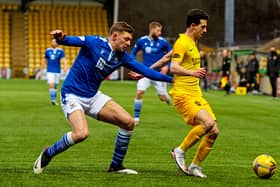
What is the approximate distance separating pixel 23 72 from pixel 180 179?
49.3 meters

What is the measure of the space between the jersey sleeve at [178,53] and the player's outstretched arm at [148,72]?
249 millimetres

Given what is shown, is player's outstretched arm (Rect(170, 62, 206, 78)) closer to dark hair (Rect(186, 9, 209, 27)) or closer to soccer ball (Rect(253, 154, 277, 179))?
dark hair (Rect(186, 9, 209, 27))

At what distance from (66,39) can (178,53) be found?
151cm

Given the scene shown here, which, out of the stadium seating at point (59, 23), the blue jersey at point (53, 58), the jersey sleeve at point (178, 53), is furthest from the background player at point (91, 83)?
the stadium seating at point (59, 23)

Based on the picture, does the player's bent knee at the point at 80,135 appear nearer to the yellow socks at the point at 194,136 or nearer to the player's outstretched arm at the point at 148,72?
the player's outstretched arm at the point at 148,72

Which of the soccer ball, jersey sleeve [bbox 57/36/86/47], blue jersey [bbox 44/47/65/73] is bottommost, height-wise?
the soccer ball

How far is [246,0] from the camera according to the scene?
4825 centimetres

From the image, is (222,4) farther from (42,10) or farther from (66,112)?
(66,112)

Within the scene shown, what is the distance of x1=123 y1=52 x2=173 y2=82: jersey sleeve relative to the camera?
9625 millimetres

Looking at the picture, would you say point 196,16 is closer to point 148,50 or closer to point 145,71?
point 145,71

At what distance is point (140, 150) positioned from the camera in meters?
12.5

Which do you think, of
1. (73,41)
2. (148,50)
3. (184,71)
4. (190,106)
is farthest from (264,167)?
(148,50)

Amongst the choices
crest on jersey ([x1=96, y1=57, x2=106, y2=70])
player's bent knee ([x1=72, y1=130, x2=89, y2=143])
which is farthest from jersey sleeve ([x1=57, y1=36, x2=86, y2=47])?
player's bent knee ([x1=72, y1=130, x2=89, y2=143])

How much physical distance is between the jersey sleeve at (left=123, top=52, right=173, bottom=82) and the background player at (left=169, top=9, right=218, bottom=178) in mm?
146
